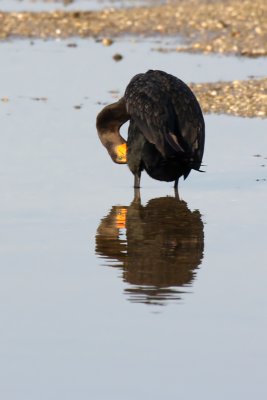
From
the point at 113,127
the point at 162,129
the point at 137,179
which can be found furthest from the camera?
the point at 113,127

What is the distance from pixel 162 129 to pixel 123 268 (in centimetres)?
306

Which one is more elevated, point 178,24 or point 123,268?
point 178,24

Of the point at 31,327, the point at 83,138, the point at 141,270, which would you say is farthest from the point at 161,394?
the point at 83,138

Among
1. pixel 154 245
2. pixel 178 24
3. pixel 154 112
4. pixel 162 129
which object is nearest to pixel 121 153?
pixel 154 112

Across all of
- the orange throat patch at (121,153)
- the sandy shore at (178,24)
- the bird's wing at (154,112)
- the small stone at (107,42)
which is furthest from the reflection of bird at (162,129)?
the small stone at (107,42)

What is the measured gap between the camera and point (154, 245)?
1271cm

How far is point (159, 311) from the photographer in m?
10.3

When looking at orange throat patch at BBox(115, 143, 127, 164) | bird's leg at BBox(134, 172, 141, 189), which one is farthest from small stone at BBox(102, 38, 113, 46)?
bird's leg at BBox(134, 172, 141, 189)

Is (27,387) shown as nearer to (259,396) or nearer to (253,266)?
(259,396)

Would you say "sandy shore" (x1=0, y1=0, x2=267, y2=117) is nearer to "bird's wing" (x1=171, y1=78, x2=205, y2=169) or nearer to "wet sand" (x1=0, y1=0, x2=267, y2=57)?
"wet sand" (x1=0, y1=0, x2=267, y2=57)

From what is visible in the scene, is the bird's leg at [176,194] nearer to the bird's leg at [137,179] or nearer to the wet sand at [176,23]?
the bird's leg at [137,179]

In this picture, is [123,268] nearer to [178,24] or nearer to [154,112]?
[154,112]

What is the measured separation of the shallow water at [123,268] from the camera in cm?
898

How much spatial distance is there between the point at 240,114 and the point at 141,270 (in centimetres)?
844
